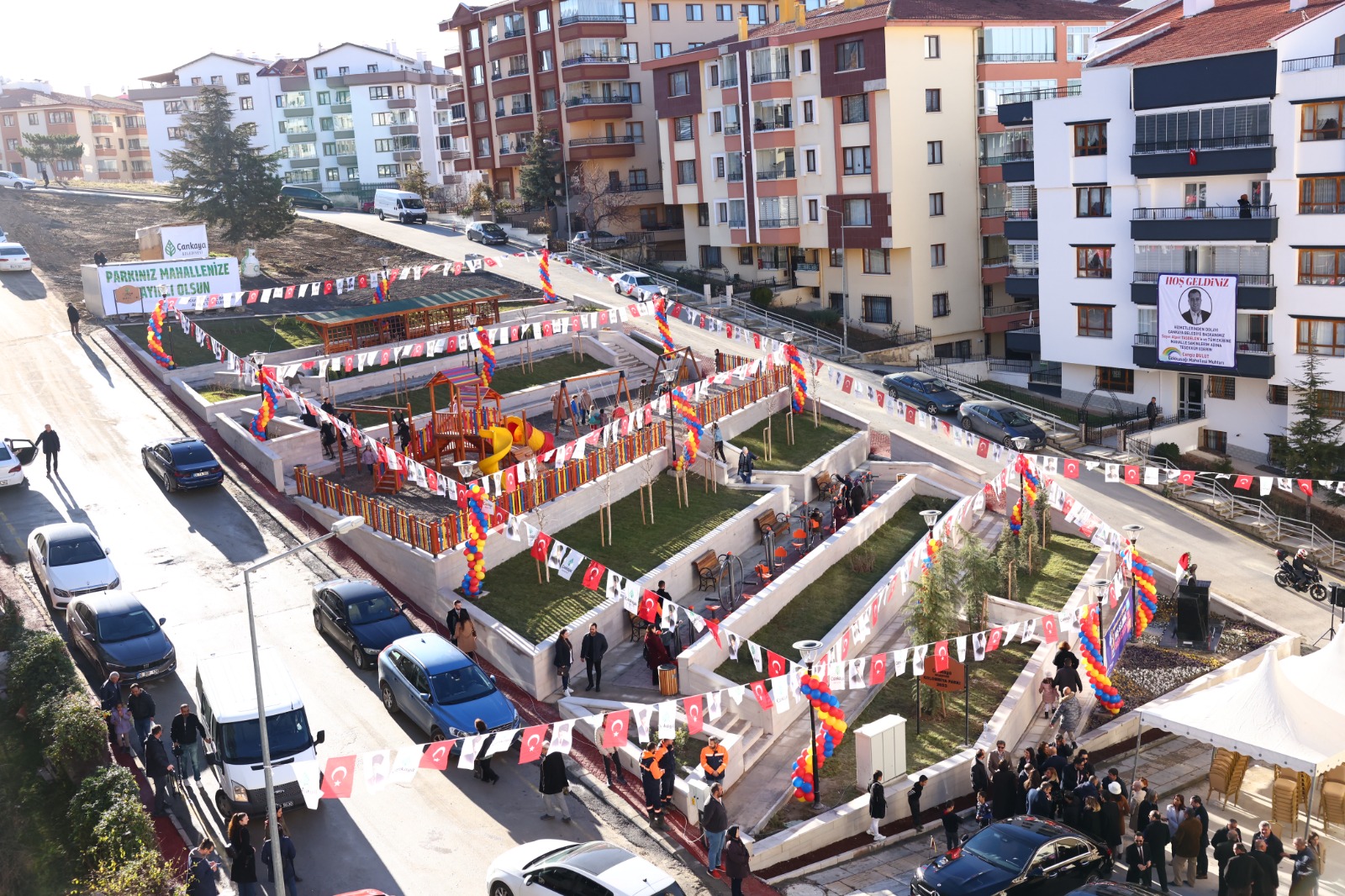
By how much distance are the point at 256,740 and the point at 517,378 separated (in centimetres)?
2529

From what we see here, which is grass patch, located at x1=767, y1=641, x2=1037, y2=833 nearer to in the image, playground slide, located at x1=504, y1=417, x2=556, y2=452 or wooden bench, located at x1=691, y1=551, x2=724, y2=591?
wooden bench, located at x1=691, y1=551, x2=724, y2=591

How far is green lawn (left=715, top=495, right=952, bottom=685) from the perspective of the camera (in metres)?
26.7

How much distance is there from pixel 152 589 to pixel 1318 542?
104 ft

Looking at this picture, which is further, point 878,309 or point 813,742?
point 878,309

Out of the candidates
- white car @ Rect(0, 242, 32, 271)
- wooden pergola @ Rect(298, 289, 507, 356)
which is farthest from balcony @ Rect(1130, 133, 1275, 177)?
white car @ Rect(0, 242, 32, 271)

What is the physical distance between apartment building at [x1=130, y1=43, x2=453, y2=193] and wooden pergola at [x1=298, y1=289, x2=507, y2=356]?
5892 centimetres

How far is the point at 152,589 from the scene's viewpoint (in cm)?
2823

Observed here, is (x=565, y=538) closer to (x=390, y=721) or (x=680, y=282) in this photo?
(x=390, y=721)

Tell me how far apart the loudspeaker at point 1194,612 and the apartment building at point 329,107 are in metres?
85.4

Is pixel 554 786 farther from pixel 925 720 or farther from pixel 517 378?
pixel 517 378

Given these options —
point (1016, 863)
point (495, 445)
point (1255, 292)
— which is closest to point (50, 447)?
point (495, 445)

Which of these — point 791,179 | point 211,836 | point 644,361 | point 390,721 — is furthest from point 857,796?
point 791,179

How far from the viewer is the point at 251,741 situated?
65.7 feet

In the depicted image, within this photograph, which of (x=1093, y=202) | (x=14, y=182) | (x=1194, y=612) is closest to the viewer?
(x=1194, y=612)
